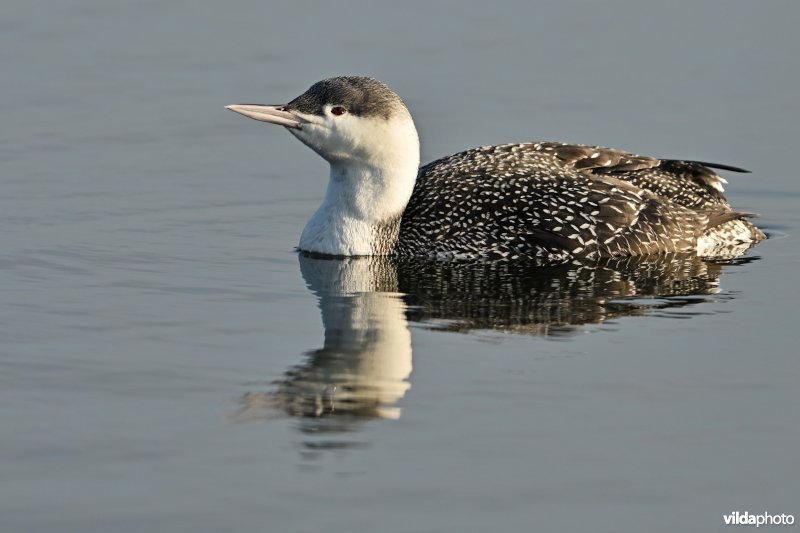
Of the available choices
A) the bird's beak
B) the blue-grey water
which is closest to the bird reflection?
the blue-grey water

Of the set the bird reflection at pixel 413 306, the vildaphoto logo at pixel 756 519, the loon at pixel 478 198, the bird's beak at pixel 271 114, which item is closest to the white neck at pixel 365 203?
the loon at pixel 478 198

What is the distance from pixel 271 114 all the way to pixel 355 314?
182 cm

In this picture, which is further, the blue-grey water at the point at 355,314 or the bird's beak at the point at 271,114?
the bird's beak at the point at 271,114

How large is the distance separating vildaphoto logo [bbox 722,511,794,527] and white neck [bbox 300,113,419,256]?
5.33 m

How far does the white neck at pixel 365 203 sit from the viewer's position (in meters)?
11.6

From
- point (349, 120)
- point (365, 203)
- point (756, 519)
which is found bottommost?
point (756, 519)

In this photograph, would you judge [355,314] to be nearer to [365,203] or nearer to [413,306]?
[413,306]

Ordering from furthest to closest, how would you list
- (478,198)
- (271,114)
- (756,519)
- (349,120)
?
(478,198) → (349,120) → (271,114) → (756,519)

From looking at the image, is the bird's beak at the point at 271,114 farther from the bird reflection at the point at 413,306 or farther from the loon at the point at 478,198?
the bird reflection at the point at 413,306

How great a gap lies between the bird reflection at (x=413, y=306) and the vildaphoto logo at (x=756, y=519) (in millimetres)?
1832

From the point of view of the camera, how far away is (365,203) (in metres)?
11.6

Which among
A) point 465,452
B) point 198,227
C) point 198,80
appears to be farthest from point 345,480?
point 198,80

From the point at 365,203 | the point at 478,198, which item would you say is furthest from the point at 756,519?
the point at 365,203

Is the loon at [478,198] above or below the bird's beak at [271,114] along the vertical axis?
below
